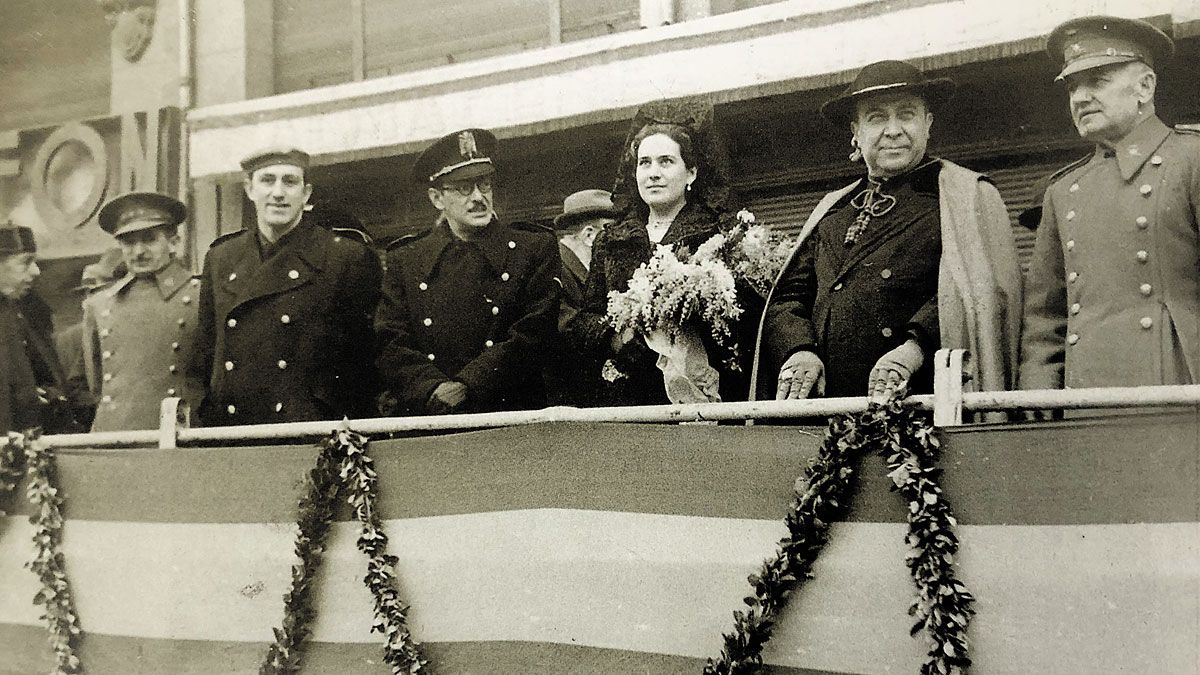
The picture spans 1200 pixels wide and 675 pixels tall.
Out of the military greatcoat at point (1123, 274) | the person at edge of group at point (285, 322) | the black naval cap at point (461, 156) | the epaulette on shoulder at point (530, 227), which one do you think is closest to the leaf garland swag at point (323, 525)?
the person at edge of group at point (285, 322)

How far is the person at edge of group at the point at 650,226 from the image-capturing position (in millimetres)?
3209

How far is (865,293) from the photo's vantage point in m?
2.92

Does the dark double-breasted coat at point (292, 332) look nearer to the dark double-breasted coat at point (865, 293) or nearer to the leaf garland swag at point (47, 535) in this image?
the leaf garland swag at point (47, 535)

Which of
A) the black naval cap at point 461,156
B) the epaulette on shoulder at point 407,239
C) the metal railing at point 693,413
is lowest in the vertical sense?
the metal railing at point 693,413

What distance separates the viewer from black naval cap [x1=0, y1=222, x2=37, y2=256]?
13.9ft

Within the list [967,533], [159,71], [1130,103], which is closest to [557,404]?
[967,533]

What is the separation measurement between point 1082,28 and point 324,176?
2409 mm

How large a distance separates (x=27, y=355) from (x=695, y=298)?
2.55 m

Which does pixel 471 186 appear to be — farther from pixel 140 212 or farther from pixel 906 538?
pixel 906 538

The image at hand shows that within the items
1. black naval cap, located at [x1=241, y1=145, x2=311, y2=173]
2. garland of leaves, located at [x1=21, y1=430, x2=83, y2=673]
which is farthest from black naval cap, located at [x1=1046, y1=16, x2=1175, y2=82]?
garland of leaves, located at [x1=21, y1=430, x2=83, y2=673]

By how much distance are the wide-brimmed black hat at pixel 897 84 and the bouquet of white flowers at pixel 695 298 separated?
43 cm

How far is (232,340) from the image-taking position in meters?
3.74

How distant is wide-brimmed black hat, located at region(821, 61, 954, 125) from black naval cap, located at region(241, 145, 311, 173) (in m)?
1.88

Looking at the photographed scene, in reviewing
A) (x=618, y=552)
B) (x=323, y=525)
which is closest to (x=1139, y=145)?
(x=618, y=552)
